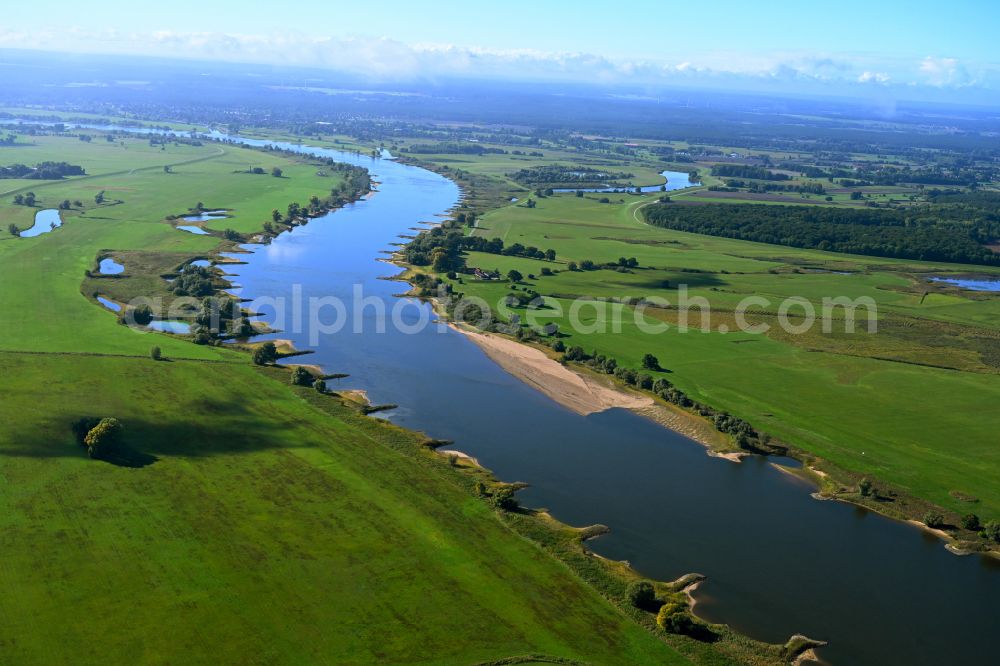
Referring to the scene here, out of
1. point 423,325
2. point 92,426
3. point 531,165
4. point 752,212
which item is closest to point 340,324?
point 423,325

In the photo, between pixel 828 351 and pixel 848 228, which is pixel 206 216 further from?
pixel 848 228

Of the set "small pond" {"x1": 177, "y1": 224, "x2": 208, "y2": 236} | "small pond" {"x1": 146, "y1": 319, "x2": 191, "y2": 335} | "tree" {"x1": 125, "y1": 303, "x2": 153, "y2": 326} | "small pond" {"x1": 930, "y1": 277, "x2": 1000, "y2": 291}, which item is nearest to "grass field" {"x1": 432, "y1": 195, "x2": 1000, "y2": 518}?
"small pond" {"x1": 930, "y1": 277, "x2": 1000, "y2": 291}

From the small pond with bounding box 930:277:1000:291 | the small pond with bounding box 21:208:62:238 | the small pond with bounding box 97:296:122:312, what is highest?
the small pond with bounding box 930:277:1000:291

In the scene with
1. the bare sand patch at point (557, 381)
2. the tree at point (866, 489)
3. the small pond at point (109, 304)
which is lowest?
the tree at point (866, 489)

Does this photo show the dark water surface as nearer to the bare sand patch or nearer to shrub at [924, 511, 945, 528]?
shrub at [924, 511, 945, 528]

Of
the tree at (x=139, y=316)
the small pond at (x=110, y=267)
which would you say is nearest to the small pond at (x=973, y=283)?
the tree at (x=139, y=316)

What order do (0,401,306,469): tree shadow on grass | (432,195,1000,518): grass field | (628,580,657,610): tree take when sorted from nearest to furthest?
(628,580,657,610): tree, (0,401,306,469): tree shadow on grass, (432,195,1000,518): grass field

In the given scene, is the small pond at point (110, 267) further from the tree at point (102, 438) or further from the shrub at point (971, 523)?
the shrub at point (971, 523)
